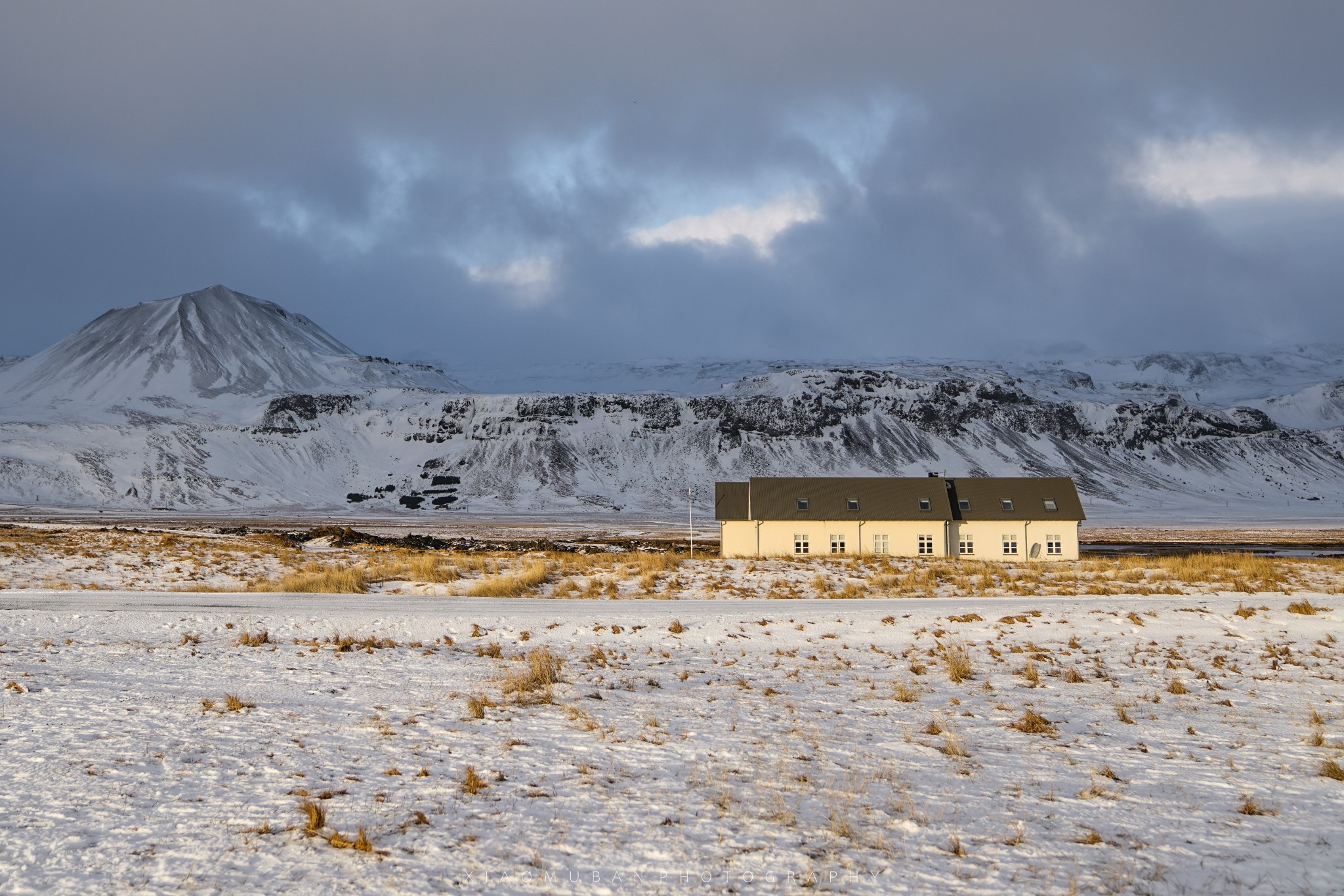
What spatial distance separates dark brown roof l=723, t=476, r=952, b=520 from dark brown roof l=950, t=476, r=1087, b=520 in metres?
1.56

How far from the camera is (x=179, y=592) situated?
861 inches

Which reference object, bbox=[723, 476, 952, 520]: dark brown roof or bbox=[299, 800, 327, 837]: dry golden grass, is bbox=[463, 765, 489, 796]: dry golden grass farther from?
bbox=[723, 476, 952, 520]: dark brown roof

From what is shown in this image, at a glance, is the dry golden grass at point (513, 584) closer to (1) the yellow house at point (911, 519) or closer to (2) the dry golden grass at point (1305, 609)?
(2) the dry golden grass at point (1305, 609)

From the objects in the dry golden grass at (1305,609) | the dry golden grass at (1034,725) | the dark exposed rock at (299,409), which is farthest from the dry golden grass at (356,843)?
the dark exposed rock at (299,409)

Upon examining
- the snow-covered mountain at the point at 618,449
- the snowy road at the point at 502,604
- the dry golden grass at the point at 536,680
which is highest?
the snow-covered mountain at the point at 618,449

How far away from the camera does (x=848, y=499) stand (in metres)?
46.9

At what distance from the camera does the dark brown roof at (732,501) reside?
1841 inches

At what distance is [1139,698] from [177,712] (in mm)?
11524

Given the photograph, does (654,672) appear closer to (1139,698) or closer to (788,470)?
(1139,698)

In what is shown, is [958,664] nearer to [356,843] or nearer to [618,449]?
[356,843]

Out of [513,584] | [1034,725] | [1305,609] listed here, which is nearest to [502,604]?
[513,584]

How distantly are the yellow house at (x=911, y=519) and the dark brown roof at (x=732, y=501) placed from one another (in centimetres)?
6

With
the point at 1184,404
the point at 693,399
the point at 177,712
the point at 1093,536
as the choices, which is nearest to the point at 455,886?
the point at 177,712

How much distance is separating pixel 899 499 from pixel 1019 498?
669 centimetres
